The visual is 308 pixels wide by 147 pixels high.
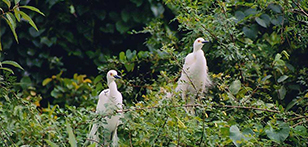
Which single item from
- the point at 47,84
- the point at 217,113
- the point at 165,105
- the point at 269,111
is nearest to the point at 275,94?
the point at 269,111

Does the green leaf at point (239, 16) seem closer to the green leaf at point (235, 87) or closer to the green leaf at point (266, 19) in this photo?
the green leaf at point (266, 19)

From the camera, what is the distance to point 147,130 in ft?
7.42

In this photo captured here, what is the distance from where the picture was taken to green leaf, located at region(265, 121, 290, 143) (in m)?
2.17

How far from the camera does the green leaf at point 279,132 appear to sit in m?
2.17

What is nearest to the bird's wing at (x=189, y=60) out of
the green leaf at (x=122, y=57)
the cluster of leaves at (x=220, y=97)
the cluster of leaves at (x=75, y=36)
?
the cluster of leaves at (x=220, y=97)

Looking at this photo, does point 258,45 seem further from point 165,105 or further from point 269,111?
point 165,105

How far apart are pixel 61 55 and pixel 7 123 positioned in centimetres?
255

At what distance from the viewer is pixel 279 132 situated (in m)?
2.20

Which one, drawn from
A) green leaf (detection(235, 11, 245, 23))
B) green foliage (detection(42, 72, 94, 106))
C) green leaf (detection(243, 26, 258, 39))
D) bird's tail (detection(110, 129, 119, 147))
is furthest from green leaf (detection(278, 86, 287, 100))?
green foliage (detection(42, 72, 94, 106))

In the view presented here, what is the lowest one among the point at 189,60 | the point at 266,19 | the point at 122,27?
the point at 189,60

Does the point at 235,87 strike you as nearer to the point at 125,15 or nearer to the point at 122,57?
the point at 122,57

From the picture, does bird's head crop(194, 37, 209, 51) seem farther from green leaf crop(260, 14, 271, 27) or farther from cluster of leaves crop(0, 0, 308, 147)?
green leaf crop(260, 14, 271, 27)

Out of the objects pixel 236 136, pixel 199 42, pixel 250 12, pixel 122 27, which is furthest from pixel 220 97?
pixel 122 27

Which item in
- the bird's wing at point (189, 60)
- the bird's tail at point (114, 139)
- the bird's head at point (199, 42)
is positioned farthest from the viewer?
the bird's wing at point (189, 60)
